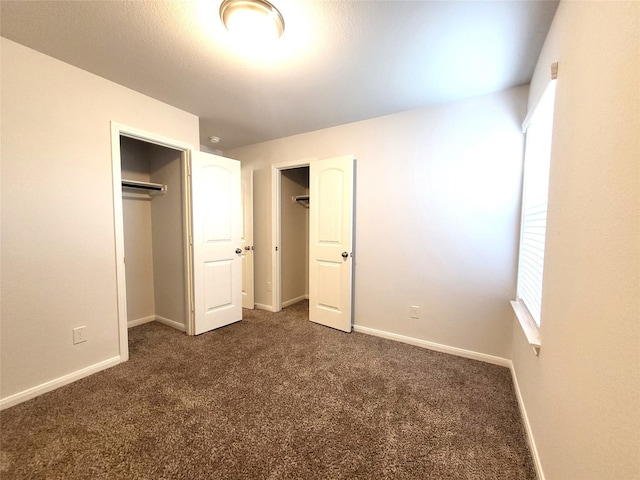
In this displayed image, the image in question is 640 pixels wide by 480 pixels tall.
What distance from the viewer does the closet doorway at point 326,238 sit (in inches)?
114

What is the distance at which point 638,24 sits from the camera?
67 cm

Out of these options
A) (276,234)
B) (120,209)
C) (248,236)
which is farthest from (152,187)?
(276,234)

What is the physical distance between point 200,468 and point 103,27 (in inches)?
102

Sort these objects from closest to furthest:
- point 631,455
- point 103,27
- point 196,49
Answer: point 631,455, point 103,27, point 196,49

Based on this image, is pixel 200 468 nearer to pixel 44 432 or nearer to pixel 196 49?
pixel 44 432

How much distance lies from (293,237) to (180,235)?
5.32 ft

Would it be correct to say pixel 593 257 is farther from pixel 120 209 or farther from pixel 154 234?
pixel 154 234

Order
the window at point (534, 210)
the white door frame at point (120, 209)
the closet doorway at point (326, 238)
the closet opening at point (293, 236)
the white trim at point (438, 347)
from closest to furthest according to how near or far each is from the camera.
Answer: the window at point (534, 210)
the white door frame at point (120, 209)
the white trim at point (438, 347)
the closet doorway at point (326, 238)
the closet opening at point (293, 236)

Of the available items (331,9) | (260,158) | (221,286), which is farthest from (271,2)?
(221,286)

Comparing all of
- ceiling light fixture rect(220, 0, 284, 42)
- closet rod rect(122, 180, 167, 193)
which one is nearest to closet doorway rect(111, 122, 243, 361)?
closet rod rect(122, 180, 167, 193)

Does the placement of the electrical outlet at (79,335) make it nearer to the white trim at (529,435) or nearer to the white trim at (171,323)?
the white trim at (171,323)

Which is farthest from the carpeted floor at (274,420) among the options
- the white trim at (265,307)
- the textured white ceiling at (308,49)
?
the textured white ceiling at (308,49)

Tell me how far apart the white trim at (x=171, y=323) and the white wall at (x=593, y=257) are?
10.5 feet

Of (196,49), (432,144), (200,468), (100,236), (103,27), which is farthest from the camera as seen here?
(432,144)
